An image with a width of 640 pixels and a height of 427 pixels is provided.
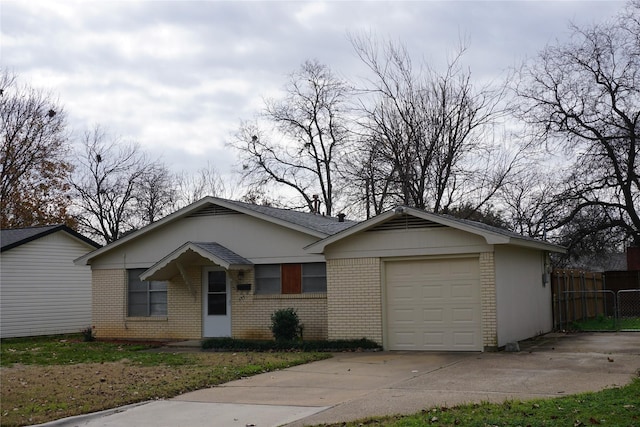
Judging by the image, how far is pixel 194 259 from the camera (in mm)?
21734

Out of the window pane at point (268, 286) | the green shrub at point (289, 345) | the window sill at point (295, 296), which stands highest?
the window pane at point (268, 286)

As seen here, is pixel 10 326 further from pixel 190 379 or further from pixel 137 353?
pixel 190 379

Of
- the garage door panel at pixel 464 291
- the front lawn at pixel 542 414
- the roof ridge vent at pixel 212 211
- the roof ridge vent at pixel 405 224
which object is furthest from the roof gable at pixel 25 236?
the front lawn at pixel 542 414

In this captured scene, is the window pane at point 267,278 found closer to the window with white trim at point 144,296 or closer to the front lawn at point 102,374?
the front lawn at point 102,374

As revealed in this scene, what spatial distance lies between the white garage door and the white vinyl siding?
48.3 ft

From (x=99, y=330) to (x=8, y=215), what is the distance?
2250cm

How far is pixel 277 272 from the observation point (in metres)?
21.0

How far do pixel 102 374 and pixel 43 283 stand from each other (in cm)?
1385

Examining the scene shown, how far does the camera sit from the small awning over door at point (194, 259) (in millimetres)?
20391

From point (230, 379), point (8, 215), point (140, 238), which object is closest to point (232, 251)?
point (140, 238)

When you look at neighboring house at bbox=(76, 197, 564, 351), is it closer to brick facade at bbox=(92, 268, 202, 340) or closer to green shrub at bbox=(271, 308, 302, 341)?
brick facade at bbox=(92, 268, 202, 340)

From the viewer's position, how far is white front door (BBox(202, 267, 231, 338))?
70.7 ft

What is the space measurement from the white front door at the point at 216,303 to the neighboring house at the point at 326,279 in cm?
3

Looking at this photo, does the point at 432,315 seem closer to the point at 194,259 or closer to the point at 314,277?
the point at 314,277
